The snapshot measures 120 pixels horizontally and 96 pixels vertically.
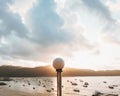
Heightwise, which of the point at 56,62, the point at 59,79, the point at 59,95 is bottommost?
the point at 59,95

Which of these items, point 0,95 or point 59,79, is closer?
point 59,79

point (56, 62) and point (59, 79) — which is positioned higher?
point (56, 62)

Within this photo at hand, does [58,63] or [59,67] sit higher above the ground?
[58,63]

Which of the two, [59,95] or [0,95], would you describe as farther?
[0,95]

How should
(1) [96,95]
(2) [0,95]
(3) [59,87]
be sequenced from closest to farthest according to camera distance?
(3) [59,87] < (2) [0,95] < (1) [96,95]

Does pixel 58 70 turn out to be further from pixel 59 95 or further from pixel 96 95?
pixel 96 95

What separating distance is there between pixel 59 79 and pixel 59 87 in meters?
0.22

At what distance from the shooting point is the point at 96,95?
198 feet

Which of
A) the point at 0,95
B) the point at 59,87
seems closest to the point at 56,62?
the point at 59,87

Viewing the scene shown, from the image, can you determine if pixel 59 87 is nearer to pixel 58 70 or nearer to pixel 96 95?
pixel 58 70

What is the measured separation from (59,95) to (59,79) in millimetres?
447

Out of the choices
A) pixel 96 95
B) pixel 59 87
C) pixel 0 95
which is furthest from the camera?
pixel 96 95

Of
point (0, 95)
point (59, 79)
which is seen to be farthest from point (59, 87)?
point (0, 95)

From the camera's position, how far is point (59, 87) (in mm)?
5844
